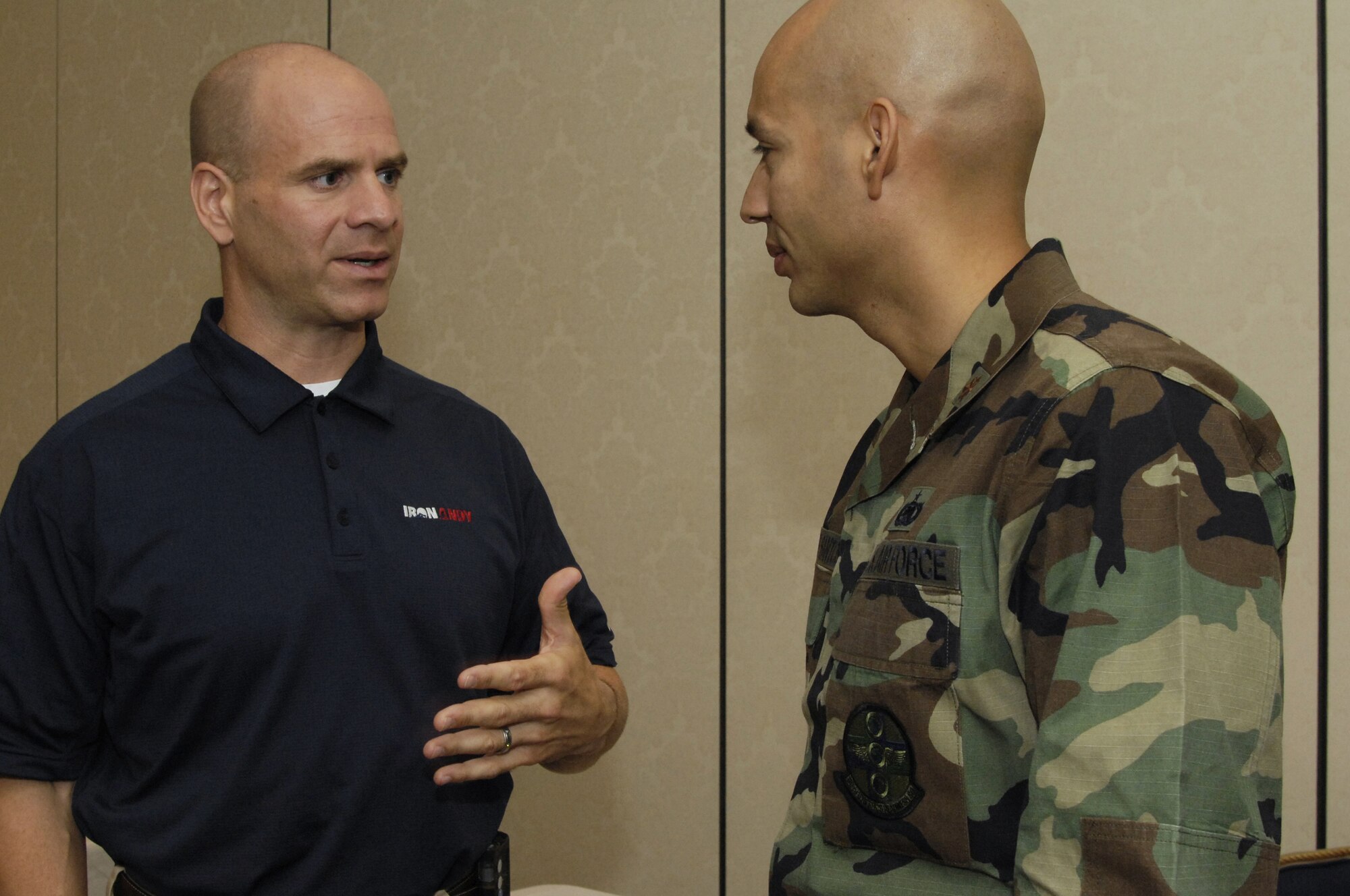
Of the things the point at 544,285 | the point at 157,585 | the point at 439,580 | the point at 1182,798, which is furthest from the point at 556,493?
the point at 1182,798

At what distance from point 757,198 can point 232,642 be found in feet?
2.84

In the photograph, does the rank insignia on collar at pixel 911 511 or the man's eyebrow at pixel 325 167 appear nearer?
the rank insignia on collar at pixel 911 511

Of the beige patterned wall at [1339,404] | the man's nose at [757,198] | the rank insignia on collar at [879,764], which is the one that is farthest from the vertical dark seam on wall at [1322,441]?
the rank insignia on collar at [879,764]

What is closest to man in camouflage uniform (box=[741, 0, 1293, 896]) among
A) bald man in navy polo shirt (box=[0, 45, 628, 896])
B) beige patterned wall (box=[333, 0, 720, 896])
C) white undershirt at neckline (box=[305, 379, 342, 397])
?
bald man in navy polo shirt (box=[0, 45, 628, 896])

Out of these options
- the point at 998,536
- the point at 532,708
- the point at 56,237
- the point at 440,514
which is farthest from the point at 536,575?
the point at 56,237

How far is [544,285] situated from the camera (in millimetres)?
2949

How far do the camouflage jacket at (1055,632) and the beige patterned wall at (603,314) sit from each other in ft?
4.97

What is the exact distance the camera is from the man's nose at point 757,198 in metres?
1.37

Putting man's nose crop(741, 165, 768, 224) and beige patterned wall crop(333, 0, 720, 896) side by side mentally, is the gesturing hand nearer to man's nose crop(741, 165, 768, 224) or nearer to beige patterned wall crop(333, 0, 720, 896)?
→ man's nose crop(741, 165, 768, 224)

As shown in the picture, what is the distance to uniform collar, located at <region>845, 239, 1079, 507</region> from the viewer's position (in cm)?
112

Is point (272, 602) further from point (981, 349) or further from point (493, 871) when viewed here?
point (981, 349)

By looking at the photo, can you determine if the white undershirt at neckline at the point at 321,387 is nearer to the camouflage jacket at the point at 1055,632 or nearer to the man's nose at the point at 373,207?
the man's nose at the point at 373,207

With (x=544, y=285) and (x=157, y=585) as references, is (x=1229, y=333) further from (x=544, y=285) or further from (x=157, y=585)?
(x=157, y=585)

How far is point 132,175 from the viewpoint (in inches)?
141
